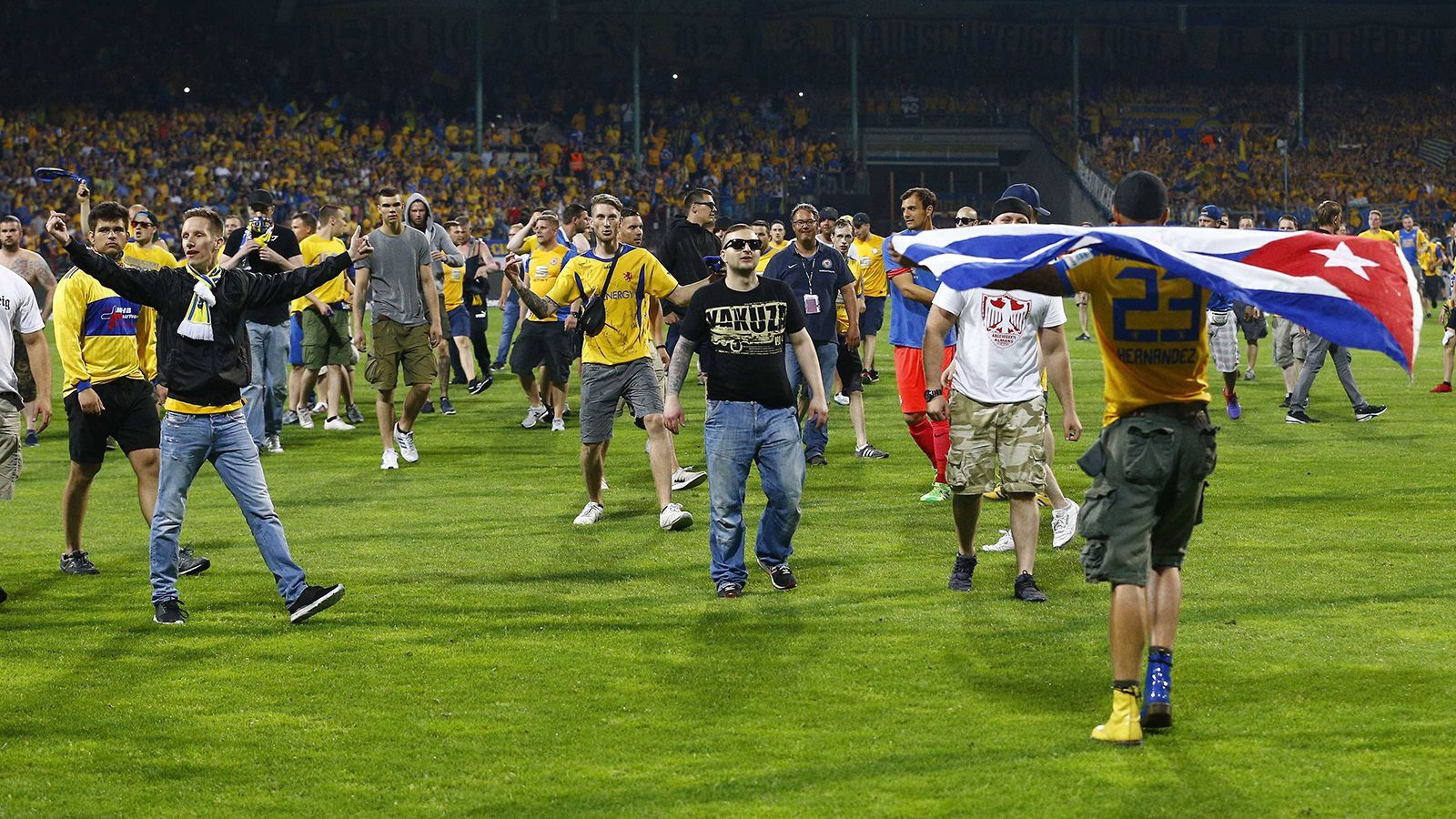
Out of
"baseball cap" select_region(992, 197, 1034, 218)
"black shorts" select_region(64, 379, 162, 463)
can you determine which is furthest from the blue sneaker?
"black shorts" select_region(64, 379, 162, 463)

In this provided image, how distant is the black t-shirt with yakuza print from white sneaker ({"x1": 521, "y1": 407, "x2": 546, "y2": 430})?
8179 mm

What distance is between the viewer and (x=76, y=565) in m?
9.18

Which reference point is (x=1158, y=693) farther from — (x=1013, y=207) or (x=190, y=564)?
(x=190, y=564)

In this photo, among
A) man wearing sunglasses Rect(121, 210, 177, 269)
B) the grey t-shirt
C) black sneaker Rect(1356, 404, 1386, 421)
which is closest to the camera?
man wearing sunglasses Rect(121, 210, 177, 269)

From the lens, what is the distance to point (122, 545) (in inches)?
399

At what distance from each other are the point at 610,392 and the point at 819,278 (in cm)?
324

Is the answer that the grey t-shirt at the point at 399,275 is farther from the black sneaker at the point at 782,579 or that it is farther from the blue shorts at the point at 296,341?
the black sneaker at the point at 782,579

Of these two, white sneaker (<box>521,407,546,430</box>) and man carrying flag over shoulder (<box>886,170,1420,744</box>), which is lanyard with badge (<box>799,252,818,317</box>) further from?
man carrying flag over shoulder (<box>886,170,1420,744</box>)

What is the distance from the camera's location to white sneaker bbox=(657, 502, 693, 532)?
10.3 m

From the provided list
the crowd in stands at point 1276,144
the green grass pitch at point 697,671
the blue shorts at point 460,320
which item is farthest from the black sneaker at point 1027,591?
the crowd in stands at point 1276,144

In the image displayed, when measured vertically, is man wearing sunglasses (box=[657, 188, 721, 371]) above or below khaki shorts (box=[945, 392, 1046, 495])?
above

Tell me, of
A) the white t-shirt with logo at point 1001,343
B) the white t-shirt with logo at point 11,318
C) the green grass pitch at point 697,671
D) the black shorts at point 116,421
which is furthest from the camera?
the black shorts at point 116,421

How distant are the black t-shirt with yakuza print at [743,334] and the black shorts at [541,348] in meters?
6.42

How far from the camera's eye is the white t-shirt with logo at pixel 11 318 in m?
8.00
